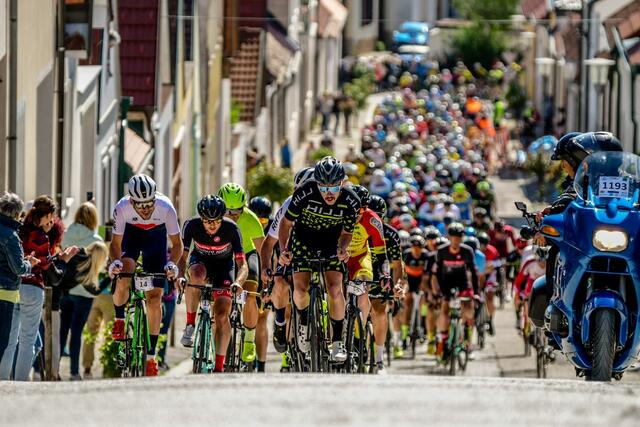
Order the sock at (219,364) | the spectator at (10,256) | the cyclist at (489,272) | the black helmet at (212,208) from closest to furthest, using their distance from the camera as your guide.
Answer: the spectator at (10,256) → the black helmet at (212,208) → the sock at (219,364) → the cyclist at (489,272)

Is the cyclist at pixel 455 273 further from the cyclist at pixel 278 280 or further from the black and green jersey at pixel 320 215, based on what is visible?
the black and green jersey at pixel 320 215

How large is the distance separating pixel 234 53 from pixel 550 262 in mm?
31946

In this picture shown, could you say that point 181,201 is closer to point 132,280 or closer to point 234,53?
point 234,53

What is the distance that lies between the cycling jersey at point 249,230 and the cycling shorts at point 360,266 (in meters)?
0.75

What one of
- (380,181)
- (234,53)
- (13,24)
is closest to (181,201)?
(380,181)

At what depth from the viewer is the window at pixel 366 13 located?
316 ft

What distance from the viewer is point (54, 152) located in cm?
2269

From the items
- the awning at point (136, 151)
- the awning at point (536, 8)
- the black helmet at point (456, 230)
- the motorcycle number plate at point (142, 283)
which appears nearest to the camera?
the motorcycle number plate at point (142, 283)

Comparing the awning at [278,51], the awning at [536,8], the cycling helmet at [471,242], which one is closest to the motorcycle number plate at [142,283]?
the cycling helmet at [471,242]

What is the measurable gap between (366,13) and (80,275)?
3226 inches

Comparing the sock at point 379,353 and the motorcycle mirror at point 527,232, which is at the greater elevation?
the motorcycle mirror at point 527,232

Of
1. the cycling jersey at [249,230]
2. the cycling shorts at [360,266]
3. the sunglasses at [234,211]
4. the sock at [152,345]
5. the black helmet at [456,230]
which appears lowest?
the sock at [152,345]

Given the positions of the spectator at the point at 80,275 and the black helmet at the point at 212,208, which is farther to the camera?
the spectator at the point at 80,275

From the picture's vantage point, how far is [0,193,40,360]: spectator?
43.9 feet
